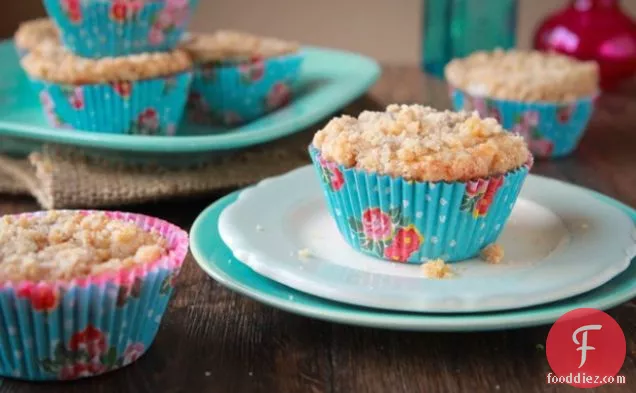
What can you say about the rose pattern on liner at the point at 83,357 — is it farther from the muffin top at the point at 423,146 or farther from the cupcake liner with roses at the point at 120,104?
the cupcake liner with roses at the point at 120,104

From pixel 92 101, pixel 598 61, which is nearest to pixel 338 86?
pixel 92 101

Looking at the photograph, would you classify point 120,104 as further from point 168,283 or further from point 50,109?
point 168,283

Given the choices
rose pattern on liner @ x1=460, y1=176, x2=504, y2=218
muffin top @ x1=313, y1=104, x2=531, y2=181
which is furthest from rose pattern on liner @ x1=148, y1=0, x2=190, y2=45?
rose pattern on liner @ x1=460, y1=176, x2=504, y2=218

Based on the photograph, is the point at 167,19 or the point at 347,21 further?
the point at 347,21

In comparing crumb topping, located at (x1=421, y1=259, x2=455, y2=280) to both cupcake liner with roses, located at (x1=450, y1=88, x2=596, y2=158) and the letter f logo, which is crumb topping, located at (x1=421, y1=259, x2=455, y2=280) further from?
cupcake liner with roses, located at (x1=450, y1=88, x2=596, y2=158)

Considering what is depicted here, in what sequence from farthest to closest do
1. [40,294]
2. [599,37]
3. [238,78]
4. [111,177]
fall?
[599,37] → [238,78] → [111,177] → [40,294]

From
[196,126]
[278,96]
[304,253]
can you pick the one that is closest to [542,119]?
[278,96]

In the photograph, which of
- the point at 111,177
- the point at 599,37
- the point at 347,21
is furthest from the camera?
the point at 347,21
